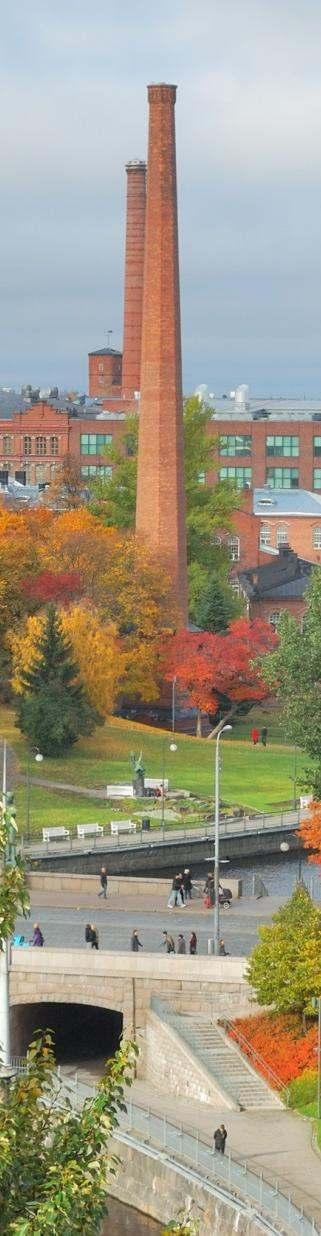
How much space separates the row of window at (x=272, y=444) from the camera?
592 ft

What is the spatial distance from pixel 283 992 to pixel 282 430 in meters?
127

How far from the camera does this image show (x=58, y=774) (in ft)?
332

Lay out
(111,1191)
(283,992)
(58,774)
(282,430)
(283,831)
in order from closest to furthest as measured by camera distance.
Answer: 1. (111,1191)
2. (283,992)
3. (283,831)
4. (58,774)
5. (282,430)

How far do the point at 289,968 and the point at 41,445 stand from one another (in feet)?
419

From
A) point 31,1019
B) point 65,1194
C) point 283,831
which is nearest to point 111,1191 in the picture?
point 31,1019

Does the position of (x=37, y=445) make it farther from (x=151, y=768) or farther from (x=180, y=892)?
(x=180, y=892)

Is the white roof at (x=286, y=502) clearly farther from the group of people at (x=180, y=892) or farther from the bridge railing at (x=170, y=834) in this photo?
the group of people at (x=180, y=892)

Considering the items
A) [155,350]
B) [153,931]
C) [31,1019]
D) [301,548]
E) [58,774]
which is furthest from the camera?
[301,548]

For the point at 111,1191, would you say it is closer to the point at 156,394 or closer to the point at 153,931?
the point at 153,931

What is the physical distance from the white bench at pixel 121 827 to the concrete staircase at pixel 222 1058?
32247 millimetres

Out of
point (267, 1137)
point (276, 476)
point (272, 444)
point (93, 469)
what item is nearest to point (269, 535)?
point (276, 476)

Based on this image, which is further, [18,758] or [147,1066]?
[18,758]

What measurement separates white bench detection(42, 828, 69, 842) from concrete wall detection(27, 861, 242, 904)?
13689mm

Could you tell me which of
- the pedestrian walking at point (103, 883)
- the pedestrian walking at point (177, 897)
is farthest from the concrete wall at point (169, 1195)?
the pedestrian walking at point (103, 883)
